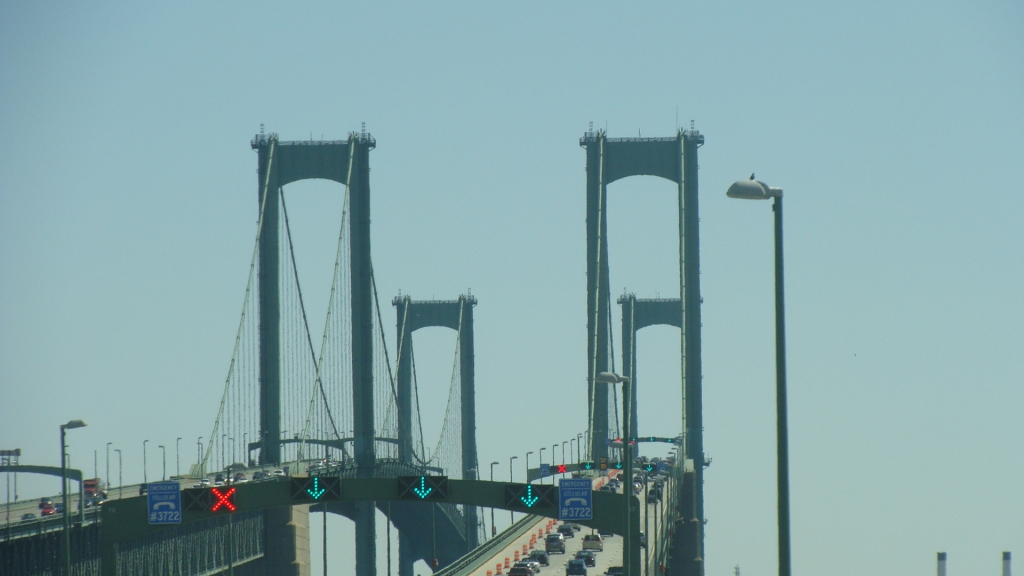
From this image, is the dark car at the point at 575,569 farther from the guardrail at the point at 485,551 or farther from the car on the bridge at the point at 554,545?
the car on the bridge at the point at 554,545

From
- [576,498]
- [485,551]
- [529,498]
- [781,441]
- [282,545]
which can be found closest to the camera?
[781,441]

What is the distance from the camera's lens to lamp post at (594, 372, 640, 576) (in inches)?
1200

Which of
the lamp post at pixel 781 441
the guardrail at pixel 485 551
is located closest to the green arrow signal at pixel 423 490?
the guardrail at pixel 485 551

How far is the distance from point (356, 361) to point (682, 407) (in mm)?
26710

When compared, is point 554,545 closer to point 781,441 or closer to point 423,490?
point 423,490

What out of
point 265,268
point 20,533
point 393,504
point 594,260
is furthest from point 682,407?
point 20,533

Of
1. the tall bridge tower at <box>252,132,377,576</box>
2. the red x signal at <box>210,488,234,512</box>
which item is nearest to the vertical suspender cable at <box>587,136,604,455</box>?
the tall bridge tower at <box>252,132,377,576</box>

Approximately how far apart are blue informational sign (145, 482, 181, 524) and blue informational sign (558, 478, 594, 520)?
935cm

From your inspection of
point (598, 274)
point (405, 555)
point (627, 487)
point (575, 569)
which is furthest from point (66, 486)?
point (405, 555)

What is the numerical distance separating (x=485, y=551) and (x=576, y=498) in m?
31.5

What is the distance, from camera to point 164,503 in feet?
116

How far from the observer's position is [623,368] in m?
150

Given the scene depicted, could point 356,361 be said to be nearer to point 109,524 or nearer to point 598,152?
point 598,152

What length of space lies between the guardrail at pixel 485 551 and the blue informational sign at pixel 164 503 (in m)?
20.3
